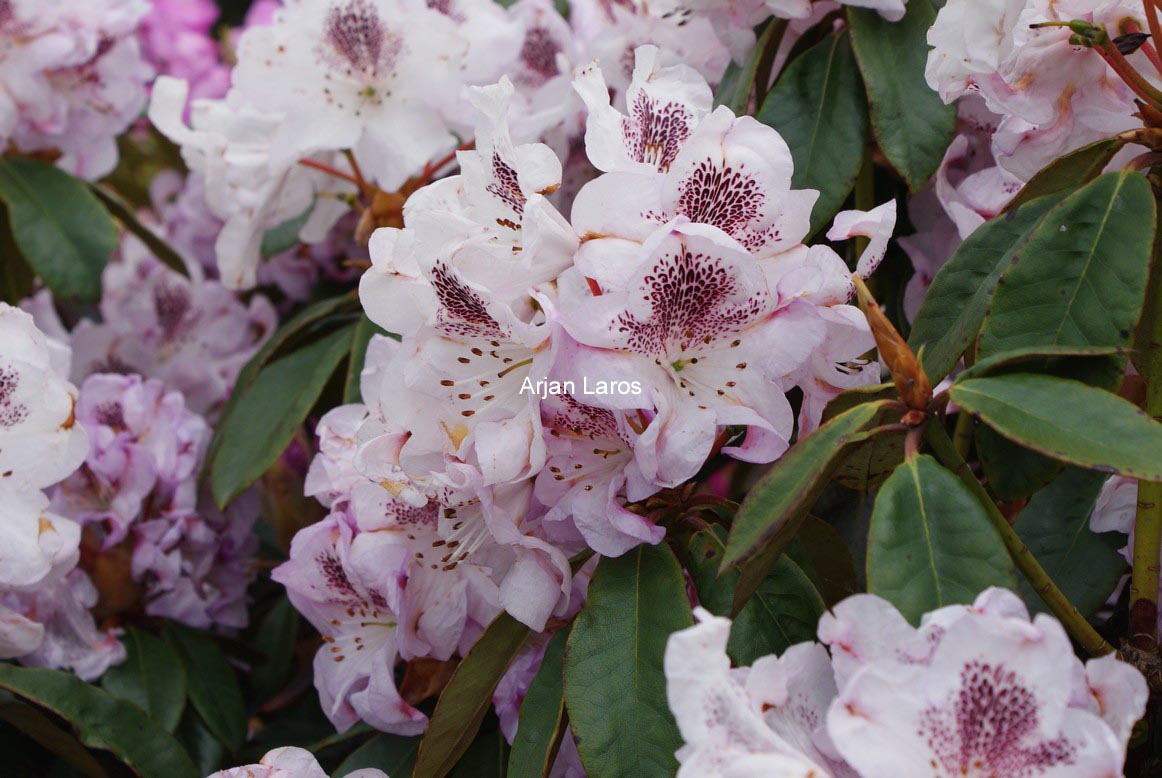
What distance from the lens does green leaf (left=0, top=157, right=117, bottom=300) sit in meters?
1.25

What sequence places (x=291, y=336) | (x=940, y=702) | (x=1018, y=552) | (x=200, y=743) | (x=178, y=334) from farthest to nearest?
(x=178, y=334), (x=291, y=336), (x=200, y=743), (x=1018, y=552), (x=940, y=702)

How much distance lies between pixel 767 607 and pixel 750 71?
0.46 meters

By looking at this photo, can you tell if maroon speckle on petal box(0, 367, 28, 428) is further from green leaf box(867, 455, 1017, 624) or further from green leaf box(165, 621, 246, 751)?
green leaf box(867, 455, 1017, 624)

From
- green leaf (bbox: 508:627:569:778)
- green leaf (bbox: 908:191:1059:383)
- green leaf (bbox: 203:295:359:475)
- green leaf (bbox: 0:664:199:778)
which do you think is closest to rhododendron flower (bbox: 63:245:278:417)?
green leaf (bbox: 203:295:359:475)

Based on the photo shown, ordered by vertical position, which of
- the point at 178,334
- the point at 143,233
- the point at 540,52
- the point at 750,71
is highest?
the point at 750,71

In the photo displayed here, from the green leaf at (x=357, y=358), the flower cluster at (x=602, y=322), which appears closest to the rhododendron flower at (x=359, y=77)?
the green leaf at (x=357, y=358)

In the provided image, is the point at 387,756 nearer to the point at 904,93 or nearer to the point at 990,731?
the point at 990,731

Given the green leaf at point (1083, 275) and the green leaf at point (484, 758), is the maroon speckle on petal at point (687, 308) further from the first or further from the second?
the green leaf at point (484, 758)

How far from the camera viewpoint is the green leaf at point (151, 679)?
1045 mm

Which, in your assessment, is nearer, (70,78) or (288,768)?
Answer: (288,768)

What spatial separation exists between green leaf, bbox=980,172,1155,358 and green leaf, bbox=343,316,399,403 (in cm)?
55

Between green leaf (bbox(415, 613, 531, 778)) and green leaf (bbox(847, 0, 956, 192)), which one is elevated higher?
green leaf (bbox(847, 0, 956, 192))

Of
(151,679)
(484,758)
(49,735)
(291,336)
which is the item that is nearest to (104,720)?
(49,735)

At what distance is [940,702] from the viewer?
0.52 m
